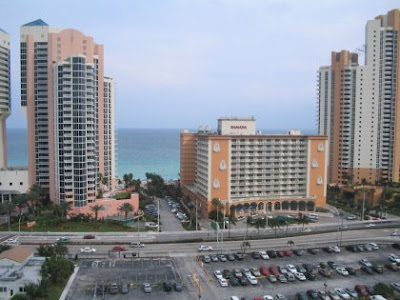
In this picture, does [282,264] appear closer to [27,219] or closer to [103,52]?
[27,219]

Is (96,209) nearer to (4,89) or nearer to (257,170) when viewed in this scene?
(257,170)

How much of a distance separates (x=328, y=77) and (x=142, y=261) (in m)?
66.9

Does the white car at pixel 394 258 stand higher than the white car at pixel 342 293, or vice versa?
the white car at pixel 394 258

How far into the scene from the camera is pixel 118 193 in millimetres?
78562

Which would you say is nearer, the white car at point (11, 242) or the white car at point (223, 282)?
the white car at point (223, 282)

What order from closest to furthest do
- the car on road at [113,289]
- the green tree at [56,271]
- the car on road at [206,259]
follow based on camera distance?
the car on road at [113,289], the green tree at [56,271], the car on road at [206,259]

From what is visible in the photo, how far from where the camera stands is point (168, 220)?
235ft

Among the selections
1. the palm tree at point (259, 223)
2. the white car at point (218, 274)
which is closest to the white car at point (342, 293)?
the white car at point (218, 274)

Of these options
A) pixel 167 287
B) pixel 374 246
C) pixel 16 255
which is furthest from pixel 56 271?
pixel 374 246

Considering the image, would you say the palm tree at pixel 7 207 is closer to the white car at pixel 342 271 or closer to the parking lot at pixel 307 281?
the parking lot at pixel 307 281

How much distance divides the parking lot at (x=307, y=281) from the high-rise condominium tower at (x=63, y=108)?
30039 millimetres

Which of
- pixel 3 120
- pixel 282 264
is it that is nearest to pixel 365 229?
pixel 282 264

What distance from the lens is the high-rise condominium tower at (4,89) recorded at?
84562 mm

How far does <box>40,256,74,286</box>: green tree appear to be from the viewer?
Answer: 4025 centimetres
